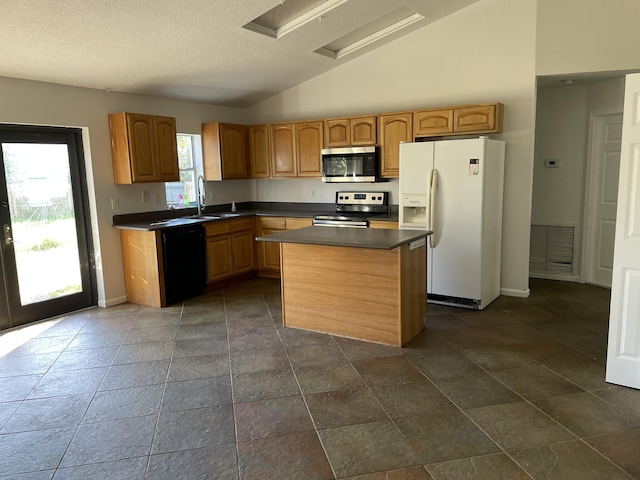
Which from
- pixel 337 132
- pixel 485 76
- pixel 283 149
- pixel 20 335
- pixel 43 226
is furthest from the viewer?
pixel 283 149

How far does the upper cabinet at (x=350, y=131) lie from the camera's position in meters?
5.58

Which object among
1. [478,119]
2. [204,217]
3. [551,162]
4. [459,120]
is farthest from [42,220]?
[551,162]

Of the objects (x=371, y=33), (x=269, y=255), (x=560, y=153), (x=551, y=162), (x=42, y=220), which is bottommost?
(x=269, y=255)

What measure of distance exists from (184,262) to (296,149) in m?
2.15

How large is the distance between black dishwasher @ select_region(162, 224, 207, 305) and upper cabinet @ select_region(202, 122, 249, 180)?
3.47 ft

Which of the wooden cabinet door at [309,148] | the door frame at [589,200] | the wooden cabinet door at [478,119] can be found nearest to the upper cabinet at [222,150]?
the wooden cabinet door at [309,148]

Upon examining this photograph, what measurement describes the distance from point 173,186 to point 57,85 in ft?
6.16

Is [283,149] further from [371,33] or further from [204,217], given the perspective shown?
[371,33]

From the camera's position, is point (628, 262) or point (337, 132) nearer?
point (628, 262)

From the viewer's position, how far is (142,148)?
200 inches

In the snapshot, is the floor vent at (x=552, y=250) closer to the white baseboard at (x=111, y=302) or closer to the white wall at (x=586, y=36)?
the white wall at (x=586, y=36)

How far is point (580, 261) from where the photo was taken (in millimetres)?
5758

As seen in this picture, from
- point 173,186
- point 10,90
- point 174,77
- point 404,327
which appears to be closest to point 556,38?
point 404,327

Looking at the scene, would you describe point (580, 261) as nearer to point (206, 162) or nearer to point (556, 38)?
point (556, 38)
